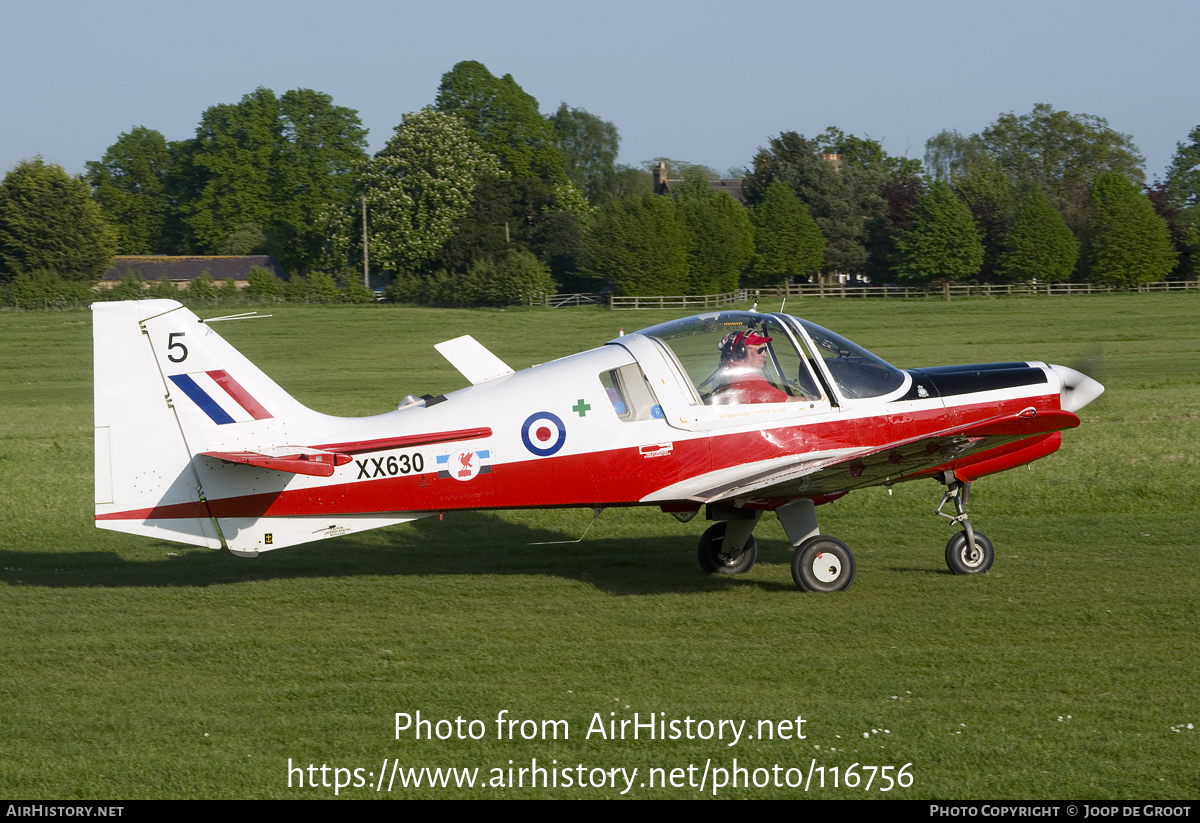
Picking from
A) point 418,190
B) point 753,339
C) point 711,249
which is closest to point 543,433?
point 753,339

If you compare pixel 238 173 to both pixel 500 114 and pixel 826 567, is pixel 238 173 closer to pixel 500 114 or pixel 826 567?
pixel 500 114

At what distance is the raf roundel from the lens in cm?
854

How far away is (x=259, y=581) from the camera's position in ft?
31.7

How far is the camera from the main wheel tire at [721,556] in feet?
31.7

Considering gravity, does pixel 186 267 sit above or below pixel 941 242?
below

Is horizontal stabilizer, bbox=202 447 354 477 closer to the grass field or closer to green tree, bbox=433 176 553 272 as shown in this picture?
the grass field

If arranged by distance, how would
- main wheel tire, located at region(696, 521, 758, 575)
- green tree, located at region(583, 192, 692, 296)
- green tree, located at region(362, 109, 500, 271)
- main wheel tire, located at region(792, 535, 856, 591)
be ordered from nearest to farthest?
main wheel tire, located at region(792, 535, 856, 591), main wheel tire, located at region(696, 521, 758, 575), green tree, located at region(583, 192, 692, 296), green tree, located at region(362, 109, 500, 271)

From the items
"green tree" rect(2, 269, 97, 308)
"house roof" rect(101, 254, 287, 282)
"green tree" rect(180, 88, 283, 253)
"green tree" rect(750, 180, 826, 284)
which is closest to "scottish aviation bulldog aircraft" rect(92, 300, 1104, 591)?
"green tree" rect(2, 269, 97, 308)

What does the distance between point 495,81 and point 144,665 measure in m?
96.1

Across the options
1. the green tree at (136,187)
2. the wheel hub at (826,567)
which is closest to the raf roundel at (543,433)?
the wheel hub at (826,567)

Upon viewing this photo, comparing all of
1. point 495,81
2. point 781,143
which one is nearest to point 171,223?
point 495,81

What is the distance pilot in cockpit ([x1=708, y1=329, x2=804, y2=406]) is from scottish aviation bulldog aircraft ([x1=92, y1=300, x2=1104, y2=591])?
0.01 metres

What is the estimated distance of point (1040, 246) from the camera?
69000 millimetres

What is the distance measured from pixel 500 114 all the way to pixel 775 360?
93487mm
